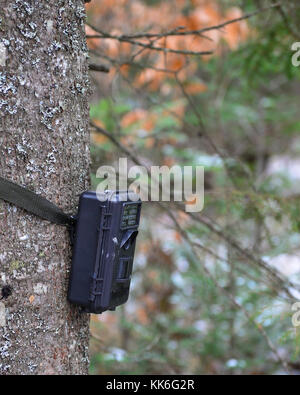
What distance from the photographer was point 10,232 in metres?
1.51

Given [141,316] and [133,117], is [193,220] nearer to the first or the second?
[133,117]

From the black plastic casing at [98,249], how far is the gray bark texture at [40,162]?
0.05 metres

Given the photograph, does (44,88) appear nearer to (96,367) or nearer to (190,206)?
(190,206)

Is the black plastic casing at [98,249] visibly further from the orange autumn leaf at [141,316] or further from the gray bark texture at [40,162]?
the orange autumn leaf at [141,316]

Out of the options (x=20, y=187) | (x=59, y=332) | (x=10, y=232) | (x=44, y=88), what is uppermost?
(x=44, y=88)

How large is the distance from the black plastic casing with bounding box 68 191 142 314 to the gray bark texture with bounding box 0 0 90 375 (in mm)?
52

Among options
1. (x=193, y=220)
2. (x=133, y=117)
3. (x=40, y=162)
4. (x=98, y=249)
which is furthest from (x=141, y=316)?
(x=40, y=162)

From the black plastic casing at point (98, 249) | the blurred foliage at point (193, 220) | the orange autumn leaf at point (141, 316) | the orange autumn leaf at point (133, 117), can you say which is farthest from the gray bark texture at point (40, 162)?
the orange autumn leaf at point (141, 316)

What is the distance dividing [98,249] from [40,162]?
0.34 metres

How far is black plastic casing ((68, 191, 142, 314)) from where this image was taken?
1600mm
